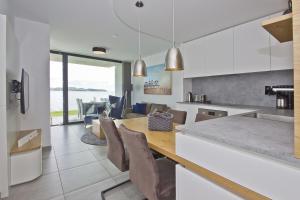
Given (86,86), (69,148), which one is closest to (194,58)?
(69,148)

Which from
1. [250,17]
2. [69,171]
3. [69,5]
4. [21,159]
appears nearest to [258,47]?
[250,17]

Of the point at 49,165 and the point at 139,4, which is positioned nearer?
the point at 139,4

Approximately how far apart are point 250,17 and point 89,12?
279cm

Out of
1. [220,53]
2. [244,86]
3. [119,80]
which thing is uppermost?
[220,53]

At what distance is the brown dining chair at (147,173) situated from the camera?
3.91 ft

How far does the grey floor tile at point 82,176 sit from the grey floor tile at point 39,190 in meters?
0.10

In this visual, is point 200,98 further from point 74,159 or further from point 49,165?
point 49,165

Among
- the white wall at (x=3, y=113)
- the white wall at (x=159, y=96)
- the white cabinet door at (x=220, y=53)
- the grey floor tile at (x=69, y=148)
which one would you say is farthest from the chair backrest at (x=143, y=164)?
the white wall at (x=159, y=96)

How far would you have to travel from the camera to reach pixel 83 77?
6074 millimetres

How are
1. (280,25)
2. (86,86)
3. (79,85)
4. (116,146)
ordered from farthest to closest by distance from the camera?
(86,86)
(79,85)
(116,146)
(280,25)

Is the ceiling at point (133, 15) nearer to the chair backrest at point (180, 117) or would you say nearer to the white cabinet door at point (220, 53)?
the white cabinet door at point (220, 53)

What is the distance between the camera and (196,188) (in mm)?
920

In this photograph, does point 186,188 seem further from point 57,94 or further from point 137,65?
point 57,94

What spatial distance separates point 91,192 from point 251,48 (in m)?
3.42
